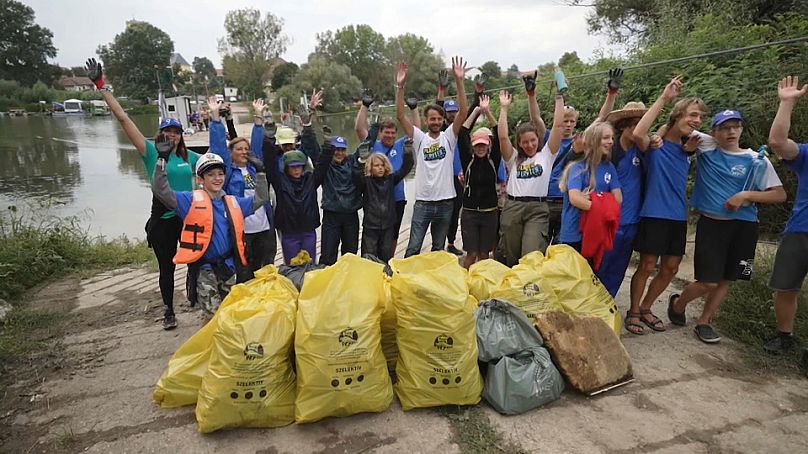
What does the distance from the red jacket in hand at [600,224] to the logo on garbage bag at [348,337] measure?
187 centimetres

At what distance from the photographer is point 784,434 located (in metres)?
2.23

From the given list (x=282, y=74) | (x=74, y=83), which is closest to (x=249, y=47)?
(x=282, y=74)

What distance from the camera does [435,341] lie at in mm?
2311

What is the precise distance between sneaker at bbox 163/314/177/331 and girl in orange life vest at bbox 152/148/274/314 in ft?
1.72

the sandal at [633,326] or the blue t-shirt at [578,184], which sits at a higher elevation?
the blue t-shirt at [578,184]

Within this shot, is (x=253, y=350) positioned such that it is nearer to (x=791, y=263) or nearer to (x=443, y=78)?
(x=791, y=263)

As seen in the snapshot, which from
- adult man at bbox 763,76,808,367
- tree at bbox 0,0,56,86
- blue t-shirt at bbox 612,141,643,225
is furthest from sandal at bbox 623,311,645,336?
tree at bbox 0,0,56,86

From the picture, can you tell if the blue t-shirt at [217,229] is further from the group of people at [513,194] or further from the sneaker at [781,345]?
the sneaker at [781,345]

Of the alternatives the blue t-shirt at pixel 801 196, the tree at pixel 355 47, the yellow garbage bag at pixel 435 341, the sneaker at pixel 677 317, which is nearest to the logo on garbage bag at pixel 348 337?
the yellow garbage bag at pixel 435 341

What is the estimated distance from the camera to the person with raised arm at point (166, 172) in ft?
10.6

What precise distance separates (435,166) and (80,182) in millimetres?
15093

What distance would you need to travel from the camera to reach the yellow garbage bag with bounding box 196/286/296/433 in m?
2.15

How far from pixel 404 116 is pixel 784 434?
3.33 m

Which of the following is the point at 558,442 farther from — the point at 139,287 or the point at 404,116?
the point at 139,287
